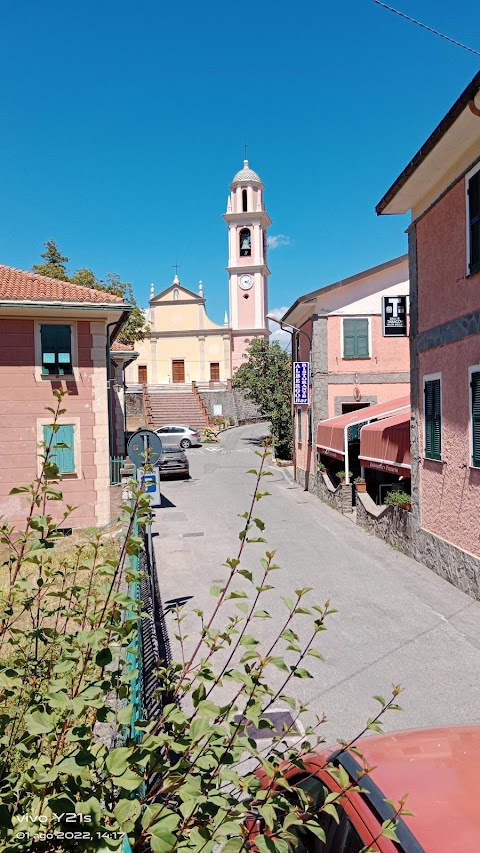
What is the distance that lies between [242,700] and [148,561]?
3086 mm

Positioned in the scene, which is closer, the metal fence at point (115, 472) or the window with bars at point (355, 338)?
the metal fence at point (115, 472)

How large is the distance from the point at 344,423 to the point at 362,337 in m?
5.38

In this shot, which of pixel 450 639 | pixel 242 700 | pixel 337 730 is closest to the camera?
pixel 337 730

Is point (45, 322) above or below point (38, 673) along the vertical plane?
above

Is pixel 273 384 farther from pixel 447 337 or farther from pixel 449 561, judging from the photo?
pixel 449 561

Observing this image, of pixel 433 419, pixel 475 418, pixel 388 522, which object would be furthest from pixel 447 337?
pixel 388 522

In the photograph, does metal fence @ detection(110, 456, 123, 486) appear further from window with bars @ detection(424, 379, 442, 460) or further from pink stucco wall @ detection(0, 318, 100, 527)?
window with bars @ detection(424, 379, 442, 460)

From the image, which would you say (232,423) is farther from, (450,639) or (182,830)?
(182,830)

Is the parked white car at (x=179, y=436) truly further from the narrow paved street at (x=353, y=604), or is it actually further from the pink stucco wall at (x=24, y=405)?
the pink stucco wall at (x=24, y=405)

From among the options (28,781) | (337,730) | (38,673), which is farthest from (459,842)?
(337,730)

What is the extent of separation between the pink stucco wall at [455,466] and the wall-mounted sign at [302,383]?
11.3 metres

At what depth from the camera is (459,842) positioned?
208cm

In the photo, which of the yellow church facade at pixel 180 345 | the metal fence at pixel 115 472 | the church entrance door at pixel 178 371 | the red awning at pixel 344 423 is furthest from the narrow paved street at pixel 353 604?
the church entrance door at pixel 178 371

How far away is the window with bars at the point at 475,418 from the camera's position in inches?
362
